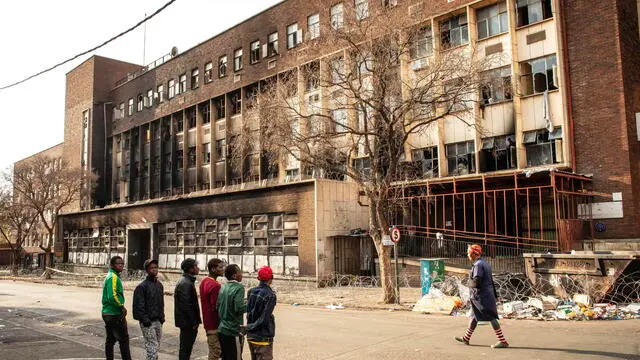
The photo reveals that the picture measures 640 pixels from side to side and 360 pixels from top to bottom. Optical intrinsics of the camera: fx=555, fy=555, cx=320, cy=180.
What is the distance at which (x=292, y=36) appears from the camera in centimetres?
3597

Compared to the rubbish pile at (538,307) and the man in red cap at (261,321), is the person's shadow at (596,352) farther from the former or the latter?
the man in red cap at (261,321)

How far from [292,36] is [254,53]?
3945 millimetres

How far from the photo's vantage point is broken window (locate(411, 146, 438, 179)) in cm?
2823

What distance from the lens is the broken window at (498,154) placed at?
25466 mm

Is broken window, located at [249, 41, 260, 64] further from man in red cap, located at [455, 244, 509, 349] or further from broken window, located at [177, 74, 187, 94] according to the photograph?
man in red cap, located at [455, 244, 509, 349]

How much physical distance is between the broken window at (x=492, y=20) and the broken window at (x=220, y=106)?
2042cm

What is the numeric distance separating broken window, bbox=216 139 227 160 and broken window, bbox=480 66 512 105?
20.0m

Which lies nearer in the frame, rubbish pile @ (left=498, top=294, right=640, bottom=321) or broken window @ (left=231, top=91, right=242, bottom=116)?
rubbish pile @ (left=498, top=294, right=640, bottom=321)

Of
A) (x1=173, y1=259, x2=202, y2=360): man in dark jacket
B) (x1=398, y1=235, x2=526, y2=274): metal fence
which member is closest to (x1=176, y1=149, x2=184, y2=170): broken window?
(x1=398, y1=235, x2=526, y2=274): metal fence

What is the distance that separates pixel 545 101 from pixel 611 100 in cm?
256

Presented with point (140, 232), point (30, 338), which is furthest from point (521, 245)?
point (140, 232)

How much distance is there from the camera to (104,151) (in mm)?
54562

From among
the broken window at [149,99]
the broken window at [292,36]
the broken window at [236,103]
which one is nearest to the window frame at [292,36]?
the broken window at [292,36]

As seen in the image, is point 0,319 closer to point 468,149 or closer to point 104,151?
point 468,149
